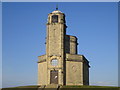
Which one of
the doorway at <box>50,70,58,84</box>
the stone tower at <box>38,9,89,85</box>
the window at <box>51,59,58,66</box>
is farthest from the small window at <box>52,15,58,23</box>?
the doorway at <box>50,70,58,84</box>

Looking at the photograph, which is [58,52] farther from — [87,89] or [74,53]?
[87,89]

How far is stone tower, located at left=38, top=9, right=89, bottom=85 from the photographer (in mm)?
51781

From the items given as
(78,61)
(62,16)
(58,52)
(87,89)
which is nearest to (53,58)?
(58,52)

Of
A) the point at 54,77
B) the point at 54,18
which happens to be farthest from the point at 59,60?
the point at 54,18

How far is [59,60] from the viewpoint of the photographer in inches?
2050

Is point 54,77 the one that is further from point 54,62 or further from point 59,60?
point 59,60

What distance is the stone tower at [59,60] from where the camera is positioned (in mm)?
51781

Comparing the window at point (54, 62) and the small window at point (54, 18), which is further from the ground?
the small window at point (54, 18)

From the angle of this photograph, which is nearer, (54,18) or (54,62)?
(54,62)

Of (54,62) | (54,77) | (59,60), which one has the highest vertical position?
(59,60)

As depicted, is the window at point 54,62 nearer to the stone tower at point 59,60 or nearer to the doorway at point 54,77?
the stone tower at point 59,60

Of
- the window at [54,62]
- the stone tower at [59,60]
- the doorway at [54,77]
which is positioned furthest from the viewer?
the window at [54,62]

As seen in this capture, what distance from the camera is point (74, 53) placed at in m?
56.9

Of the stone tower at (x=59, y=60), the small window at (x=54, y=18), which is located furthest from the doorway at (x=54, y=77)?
the small window at (x=54, y=18)
